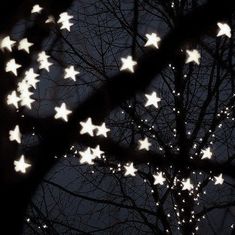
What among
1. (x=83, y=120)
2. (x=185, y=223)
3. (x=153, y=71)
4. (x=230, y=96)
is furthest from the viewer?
(x=230, y=96)

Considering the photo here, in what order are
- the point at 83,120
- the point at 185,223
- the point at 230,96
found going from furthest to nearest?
the point at 230,96 → the point at 185,223 → the point at 83,120

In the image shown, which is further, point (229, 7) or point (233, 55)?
point (233, 55)

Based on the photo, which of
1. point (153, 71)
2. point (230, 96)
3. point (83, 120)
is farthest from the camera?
point (230, 96)

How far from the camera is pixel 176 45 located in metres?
2.68

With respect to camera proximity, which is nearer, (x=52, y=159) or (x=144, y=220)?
(x=52, y=159)

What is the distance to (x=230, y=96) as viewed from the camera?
6.48 m

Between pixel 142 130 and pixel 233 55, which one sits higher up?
pixel 233 55

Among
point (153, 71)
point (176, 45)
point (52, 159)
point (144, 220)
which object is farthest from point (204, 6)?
point (144, 220)

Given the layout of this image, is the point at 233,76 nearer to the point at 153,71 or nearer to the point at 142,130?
the point at 142,130

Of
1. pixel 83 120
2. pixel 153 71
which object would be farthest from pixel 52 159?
pixel 153 71

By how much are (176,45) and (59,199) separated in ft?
14.9

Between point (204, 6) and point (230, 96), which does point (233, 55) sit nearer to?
point (230, 96)

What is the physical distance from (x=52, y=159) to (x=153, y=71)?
3.03ft

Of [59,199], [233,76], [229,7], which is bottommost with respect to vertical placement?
[229,7]
